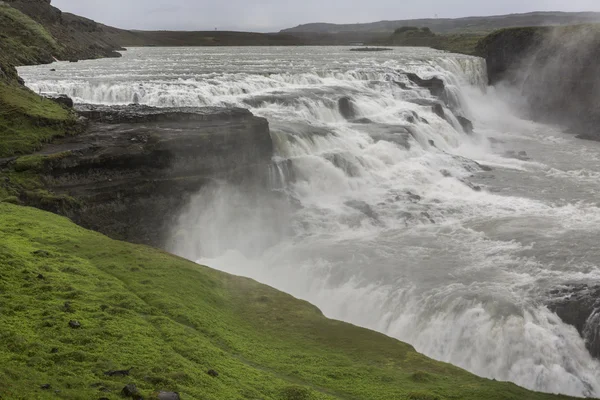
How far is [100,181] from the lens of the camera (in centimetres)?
2281

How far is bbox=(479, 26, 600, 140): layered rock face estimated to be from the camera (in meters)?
53.9

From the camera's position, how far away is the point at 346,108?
42.8 metres

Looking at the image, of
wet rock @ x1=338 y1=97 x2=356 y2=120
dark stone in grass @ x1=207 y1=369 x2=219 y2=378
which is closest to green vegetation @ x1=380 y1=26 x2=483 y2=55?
wet rock @ x1=338 y1=97 x2=356 y2=120

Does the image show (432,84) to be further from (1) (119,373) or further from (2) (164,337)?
(1) (119,373)

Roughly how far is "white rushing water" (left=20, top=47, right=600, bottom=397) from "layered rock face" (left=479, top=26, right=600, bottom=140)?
22.2 ft

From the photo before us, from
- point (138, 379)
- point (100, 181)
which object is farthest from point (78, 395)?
point (100, 181)

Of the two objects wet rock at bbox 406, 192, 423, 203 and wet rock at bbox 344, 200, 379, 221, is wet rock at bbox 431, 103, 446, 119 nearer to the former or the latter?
wet rock at bbox 406, 192, 423, 203

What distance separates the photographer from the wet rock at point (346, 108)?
42.5m

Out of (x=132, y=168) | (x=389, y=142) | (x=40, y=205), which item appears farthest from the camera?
(x=389, y=142)

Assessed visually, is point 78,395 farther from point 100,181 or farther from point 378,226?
point 378,226

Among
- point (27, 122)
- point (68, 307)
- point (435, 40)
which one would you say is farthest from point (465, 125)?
point (435, 40)

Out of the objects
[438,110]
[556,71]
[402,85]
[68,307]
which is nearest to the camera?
[68,307]

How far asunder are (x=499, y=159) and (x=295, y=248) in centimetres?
A: 2375

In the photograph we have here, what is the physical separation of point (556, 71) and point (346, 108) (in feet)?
97.5
